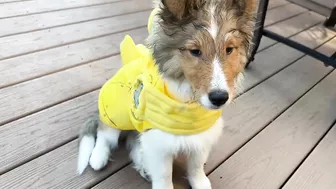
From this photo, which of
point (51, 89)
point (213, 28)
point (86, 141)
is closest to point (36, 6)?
point (51, 89)

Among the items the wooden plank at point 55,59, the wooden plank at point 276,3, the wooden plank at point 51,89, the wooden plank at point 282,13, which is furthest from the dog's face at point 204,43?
the wooden plank at point 276,3

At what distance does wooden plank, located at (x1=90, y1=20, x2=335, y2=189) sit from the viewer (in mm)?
1621

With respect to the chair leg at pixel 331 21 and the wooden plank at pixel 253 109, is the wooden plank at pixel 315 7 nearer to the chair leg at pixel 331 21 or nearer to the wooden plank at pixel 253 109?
the chair leg at pixel 331 21

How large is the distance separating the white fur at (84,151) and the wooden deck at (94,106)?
0.11ft

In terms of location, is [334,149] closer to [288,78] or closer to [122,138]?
[288,78]

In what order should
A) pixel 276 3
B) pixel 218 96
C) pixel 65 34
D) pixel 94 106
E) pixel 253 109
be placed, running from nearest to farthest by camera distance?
1. pixel 218 96
2. pixel 94 106
3. pixel 253 109
4. pixel 65 34
5. pixel 276 3

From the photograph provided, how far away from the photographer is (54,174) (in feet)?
4.61

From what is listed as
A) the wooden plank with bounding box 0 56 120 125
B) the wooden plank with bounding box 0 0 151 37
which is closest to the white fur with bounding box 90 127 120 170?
the wooden plank with bounding box 0 56 120 125

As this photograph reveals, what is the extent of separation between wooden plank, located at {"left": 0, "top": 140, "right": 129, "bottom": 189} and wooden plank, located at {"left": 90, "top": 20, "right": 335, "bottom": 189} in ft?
0.16

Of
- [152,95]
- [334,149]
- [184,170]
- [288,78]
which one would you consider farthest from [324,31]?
[152,95]

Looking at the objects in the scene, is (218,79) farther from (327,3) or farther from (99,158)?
(327,3)

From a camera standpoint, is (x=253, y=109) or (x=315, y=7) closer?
(x=253, y=109)

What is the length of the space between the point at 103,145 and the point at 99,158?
61 mm

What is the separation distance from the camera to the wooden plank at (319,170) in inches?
61.6
